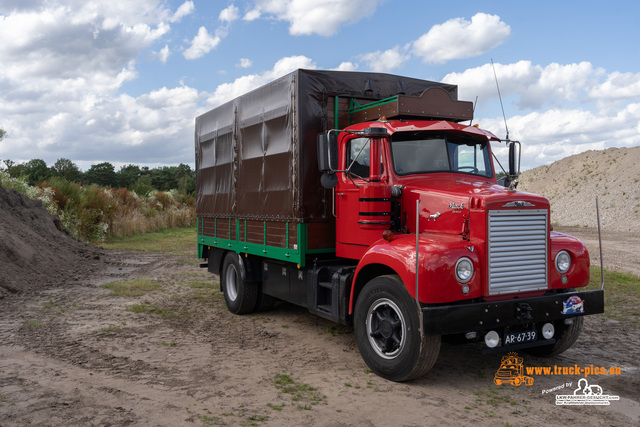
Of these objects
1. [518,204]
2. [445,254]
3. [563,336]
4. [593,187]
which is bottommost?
[563,336]

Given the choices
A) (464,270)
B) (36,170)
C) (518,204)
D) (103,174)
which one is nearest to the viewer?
(464,270)

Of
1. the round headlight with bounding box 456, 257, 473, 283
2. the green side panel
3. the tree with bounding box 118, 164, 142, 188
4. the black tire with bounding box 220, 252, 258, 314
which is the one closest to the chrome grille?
the round headlight with bounding box 456, 257, 473, 283

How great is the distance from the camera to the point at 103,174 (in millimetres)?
62188

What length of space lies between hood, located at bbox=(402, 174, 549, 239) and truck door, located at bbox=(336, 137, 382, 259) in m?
0.55

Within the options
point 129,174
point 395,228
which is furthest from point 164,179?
point 395,228

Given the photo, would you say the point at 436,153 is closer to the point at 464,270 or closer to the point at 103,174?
the point at 464,270

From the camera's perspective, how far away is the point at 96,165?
211ft

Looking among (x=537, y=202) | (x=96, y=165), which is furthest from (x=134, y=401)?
(x=96, y=165)

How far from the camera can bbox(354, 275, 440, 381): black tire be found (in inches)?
199

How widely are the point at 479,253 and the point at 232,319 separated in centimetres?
485

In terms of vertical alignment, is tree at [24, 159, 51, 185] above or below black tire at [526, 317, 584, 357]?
above

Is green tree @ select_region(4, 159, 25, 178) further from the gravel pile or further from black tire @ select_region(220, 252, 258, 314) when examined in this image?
the gravel pile

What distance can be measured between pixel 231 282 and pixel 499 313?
5.55 m

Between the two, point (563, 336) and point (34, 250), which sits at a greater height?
point (34, 250)
